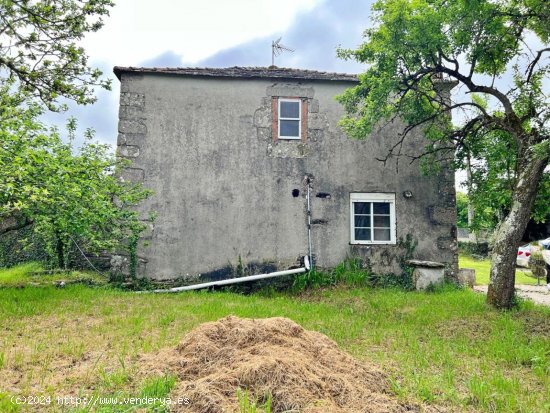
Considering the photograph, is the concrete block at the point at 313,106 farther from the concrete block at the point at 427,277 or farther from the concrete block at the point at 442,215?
the concrete block at the point at 427,277

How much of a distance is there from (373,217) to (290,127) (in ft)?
11.5

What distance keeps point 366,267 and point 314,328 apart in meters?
5.07

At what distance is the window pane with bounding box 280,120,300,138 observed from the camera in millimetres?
11516

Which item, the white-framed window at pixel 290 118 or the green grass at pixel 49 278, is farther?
the white-framed window at pixel 290 118

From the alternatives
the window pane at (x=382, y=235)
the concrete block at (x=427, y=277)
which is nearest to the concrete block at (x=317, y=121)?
the window pane at (x=382, y=235)

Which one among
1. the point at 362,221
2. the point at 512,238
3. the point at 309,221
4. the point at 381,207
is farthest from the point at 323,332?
the point at 381,207

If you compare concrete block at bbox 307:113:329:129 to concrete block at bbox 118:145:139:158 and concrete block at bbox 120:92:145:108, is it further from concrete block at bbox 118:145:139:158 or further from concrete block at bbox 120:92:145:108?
concrete block at bbox 118:145:139:158

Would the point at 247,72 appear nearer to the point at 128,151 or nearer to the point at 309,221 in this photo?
the point at 128,151

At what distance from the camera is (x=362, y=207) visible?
1145 cm

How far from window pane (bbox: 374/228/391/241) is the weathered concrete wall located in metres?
0.28

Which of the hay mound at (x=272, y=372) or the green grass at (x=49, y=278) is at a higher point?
the green grass at (x=49, y=278)

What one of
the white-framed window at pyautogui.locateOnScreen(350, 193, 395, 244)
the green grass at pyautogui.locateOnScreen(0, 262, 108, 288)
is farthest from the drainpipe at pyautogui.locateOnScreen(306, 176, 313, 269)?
the green grass at pyautogui.locateOnScreen(0, 262, 108, 288)

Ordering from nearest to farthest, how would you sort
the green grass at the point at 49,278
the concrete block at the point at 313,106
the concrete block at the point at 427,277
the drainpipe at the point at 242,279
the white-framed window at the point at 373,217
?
the green grass at the point at 49,278 < the drainpipe at the point at 242,279 < the concrete block at the point at 427,277 < the white-framed window at the point at 373,217 < the concrete block at the point at 313,106

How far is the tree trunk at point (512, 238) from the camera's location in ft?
25.6
